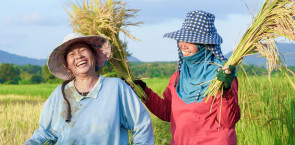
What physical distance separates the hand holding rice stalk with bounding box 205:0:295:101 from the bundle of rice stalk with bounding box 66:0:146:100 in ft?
2.95

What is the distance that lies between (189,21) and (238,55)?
58cm

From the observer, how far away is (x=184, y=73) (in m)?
2.99

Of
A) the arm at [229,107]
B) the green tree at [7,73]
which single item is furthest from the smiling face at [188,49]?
the green tree at [7,73]

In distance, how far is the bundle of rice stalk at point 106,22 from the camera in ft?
9.19

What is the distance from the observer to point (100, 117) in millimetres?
2307

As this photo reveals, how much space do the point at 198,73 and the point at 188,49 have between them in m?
0.23

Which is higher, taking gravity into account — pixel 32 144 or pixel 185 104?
pixel 185 104

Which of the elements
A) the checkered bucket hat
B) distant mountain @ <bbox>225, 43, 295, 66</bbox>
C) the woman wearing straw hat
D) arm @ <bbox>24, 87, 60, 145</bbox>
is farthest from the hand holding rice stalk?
arm @ <bbox>24, 87, 60, 145</bbox>

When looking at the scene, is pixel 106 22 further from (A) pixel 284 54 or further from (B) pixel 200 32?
(A) pixel 284 54

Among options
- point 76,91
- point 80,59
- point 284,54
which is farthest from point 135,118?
point 284,54

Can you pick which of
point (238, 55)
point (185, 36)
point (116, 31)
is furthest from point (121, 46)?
point (238, 55)

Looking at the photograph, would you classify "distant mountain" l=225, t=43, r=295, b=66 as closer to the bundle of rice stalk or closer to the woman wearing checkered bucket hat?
the woman wearing checkered bucket hat

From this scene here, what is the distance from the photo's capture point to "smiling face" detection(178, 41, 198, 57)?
2814 millimetres

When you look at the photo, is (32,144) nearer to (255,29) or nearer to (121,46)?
(121,46)
